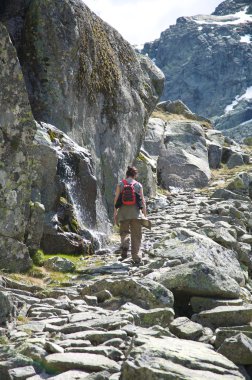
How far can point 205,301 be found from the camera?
11.8 metres

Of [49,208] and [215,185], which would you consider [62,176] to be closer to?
[49,208]

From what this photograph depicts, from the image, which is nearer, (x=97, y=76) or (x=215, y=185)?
(x=97, y=76)

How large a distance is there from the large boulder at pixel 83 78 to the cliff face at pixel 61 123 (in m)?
0.04

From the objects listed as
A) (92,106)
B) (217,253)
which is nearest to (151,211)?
(92,106)

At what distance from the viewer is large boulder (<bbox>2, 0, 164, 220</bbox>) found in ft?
74.7

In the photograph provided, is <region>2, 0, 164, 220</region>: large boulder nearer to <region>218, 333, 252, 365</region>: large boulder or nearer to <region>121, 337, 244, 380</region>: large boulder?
<region>218, 333, 252, 365</region>: large boulder

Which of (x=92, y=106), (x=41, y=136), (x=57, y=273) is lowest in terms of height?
(x=57, y=273)

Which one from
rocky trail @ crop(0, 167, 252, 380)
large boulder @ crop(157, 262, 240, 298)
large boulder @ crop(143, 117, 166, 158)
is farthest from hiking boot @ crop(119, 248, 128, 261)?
large boulder @ crop(143, 117, 166, 158)

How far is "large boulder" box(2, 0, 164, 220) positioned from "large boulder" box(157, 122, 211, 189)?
37.6 feet

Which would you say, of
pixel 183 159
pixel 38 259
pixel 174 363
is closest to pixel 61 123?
pixel 38 259

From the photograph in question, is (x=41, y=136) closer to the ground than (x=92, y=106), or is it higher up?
closer to the ground

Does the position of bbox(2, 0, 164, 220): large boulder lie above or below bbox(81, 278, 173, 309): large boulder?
above

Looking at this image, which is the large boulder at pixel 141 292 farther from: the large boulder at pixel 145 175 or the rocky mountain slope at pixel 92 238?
the large boulder at pixel 145 175

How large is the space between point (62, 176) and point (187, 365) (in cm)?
1344
